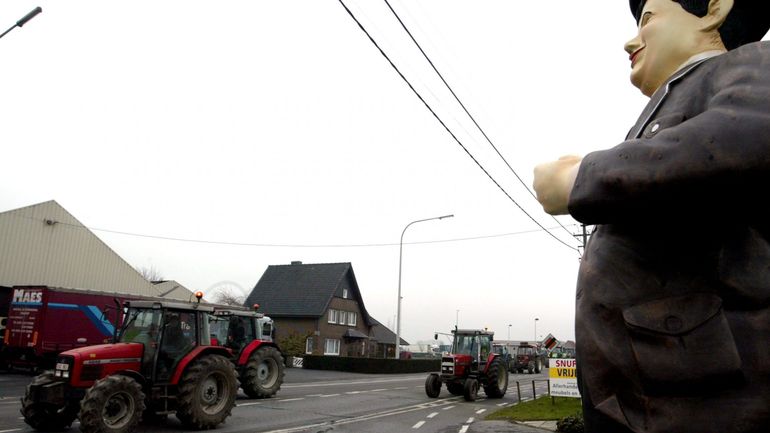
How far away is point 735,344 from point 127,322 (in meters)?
12.4

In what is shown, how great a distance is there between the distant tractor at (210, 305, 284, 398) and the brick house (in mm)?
25392

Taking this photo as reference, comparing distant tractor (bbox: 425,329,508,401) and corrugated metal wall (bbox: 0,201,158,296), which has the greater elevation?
corrugated metal wall (bbox: 0,201,158,296)

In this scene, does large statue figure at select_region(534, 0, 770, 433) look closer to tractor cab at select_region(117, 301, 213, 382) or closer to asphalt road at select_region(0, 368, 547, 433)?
asphalt road at select_region(0, 368, 547, 433)

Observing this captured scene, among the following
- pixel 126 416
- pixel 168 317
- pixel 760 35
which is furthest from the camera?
pixel 168 317

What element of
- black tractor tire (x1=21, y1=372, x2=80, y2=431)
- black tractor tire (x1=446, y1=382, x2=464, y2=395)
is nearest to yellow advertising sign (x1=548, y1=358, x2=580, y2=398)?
black tractor tire (x1=446, y1=382, x2=464, y2=395)

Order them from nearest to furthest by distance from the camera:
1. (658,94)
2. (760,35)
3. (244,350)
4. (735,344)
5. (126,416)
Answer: (735,344), (658,94), (760,35), (126,416), (244,350)

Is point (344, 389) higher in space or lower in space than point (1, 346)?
lower

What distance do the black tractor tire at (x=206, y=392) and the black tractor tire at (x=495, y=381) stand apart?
40.7ft

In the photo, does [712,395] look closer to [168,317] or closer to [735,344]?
[735,344]

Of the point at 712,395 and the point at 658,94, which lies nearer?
the point at 712,395

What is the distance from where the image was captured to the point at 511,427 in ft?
41.7

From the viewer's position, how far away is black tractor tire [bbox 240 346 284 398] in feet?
54.6

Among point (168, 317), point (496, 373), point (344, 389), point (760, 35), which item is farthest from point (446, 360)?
point (760, 35)

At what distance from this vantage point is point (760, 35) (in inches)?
59.4
